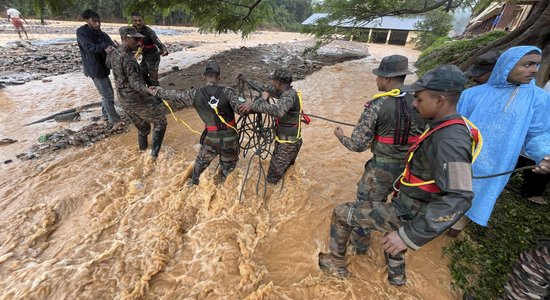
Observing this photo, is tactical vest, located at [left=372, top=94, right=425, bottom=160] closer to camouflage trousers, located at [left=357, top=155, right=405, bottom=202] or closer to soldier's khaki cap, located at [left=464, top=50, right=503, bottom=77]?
camouflage trousers, located at [left=357, top=155, right=405, bottom=202]

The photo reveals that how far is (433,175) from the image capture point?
186 cm

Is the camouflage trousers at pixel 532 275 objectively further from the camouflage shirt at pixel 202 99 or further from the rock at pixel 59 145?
the rock at pixel 59 145

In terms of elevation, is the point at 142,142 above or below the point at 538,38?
below

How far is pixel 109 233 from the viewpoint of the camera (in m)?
3.60

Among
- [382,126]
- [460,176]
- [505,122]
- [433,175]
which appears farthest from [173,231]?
[505,122]

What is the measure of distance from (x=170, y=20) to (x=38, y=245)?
139 feet

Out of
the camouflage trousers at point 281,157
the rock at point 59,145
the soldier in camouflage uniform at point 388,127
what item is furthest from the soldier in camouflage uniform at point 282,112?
the rock at point 59,145

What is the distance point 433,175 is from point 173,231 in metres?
3.19

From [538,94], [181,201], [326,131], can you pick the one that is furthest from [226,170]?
[538,94]

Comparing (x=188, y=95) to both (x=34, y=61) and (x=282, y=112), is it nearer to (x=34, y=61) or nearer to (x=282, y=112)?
(x=282, y=112)

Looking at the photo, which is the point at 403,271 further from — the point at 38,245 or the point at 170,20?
the point at 170,20

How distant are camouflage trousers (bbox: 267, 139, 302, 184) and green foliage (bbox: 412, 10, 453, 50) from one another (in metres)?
24.9

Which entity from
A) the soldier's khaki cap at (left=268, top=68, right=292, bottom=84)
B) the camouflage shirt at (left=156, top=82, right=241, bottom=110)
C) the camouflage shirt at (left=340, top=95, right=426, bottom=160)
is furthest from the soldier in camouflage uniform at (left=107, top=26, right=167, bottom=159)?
the camouflage shirt at (left=340, top=95, right=426, bottom=160)

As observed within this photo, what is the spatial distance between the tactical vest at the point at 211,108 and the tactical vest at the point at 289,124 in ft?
2.34
